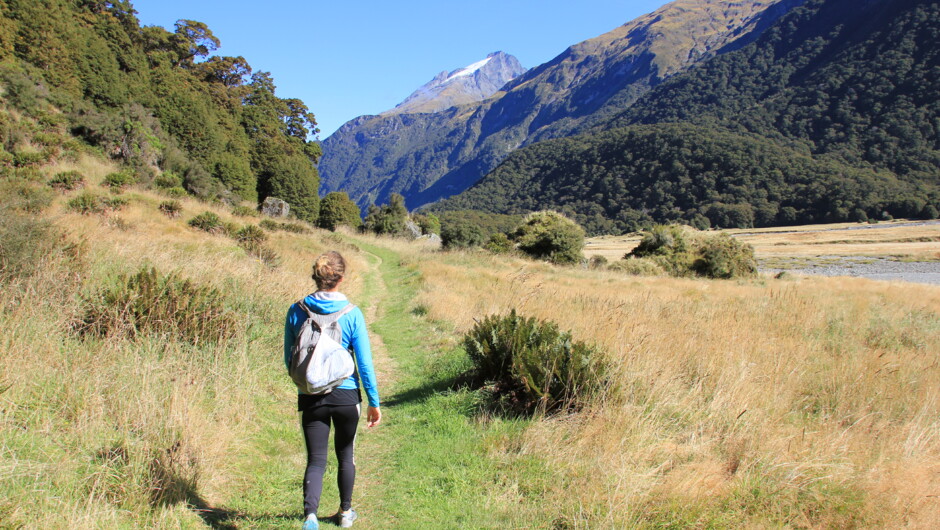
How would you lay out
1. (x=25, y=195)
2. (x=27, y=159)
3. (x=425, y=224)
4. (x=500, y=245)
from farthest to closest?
1. (x=425, y=224)
2. (x=500, y=245)
3. (x=27, y=159)
4. (x=25, y=195)

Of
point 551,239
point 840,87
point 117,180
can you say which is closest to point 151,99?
point 117,180

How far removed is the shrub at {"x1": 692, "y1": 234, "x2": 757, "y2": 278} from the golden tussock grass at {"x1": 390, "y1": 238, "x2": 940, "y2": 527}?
1611cm

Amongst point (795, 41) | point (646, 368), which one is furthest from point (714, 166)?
point (646, 368)

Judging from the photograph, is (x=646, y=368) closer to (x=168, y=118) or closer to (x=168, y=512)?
(x=168, y=512)

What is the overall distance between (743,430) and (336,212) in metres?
32.0

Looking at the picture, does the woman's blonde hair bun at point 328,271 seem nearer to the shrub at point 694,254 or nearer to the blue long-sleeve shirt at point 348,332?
the blue long-sleeve shirt at point 348,332

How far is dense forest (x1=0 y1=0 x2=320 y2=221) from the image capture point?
17.3 meters

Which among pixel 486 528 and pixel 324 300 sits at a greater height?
pixel 324 300

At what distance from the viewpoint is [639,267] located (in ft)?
75.3

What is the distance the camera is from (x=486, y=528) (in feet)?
9.84

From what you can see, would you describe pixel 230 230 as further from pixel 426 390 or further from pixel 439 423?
pixel 439 423

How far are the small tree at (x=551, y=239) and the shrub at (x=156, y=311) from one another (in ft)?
63.7

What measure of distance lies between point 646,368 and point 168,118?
85.0 feet

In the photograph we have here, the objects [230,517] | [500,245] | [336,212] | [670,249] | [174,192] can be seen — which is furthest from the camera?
[336,212]
